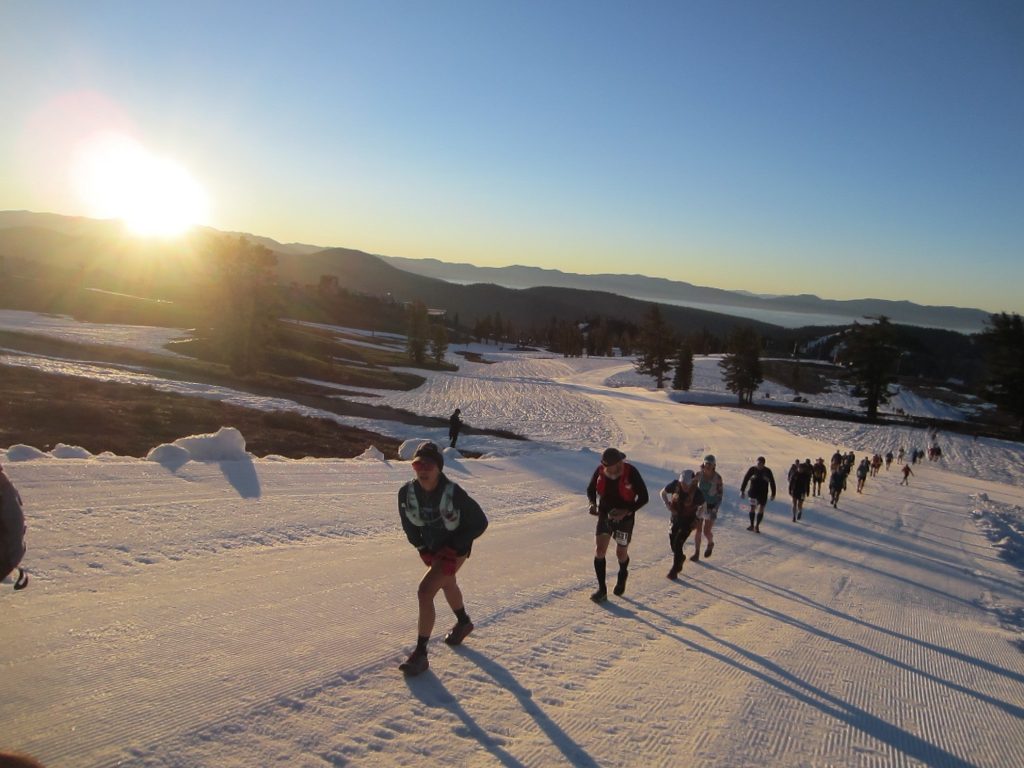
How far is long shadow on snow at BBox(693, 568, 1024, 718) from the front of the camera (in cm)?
630

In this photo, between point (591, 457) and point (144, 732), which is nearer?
point (144, 732)

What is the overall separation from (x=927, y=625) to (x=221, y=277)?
50.3 m

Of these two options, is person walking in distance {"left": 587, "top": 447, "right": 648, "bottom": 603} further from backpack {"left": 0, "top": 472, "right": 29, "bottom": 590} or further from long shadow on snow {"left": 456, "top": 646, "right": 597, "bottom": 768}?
backpack {"left": 0, "top": 472, "right": 29, "bottom": 590}

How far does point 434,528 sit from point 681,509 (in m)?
5.42

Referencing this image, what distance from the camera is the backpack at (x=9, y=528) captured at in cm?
346

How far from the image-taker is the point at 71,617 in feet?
17.8

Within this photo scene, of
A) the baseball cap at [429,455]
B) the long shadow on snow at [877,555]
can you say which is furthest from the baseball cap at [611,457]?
the long shadow on snow at [877,555]

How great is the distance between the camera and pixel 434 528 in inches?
199

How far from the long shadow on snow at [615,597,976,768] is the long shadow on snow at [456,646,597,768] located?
2.31 m

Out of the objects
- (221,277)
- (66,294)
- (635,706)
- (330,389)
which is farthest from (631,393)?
(66,294)

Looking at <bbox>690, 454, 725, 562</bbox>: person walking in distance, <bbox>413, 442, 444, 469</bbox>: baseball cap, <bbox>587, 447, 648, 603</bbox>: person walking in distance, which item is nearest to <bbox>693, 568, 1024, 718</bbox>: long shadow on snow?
<bbox>690, 454, 725, 562</bbox>: person walking in distance

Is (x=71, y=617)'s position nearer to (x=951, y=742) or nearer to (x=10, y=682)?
(x=10, y=682)

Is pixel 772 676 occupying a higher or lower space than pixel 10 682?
lower

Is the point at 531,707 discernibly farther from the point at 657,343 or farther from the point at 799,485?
the point at 657,343
